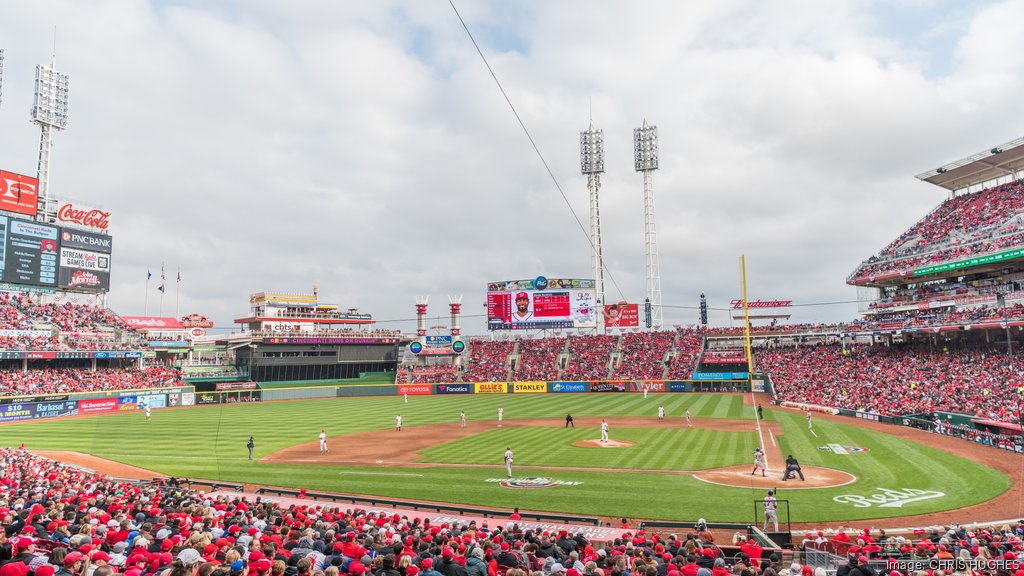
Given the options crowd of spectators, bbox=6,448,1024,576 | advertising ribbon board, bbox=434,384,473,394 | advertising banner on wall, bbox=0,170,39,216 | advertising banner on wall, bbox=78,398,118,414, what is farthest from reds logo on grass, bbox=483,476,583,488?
advertising banner on wall, bbox=0,170,39,216

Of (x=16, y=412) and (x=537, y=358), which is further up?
(x=537, y=358)

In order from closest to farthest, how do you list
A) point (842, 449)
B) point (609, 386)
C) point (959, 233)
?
point (842, 449), point (959, 233), point (609, 386)

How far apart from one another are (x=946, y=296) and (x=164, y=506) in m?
59.8

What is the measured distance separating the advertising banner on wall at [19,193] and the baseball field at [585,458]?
1010 inches

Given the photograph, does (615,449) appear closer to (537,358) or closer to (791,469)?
(791,469)

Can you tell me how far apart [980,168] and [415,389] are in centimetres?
6817

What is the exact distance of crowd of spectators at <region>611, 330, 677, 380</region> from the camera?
70250 mm

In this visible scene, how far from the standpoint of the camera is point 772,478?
76.6 feet

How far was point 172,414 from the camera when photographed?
52.9m

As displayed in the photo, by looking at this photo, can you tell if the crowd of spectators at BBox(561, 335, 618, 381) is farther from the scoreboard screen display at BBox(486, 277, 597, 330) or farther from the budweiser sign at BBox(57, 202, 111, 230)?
the budweiser sign at BBox(57, 202, 111, 230)

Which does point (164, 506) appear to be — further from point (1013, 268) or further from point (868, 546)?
point (1013, 268)

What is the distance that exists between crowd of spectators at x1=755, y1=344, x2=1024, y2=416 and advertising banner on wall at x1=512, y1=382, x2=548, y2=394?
2592 cm

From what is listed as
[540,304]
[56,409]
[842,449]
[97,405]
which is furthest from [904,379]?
[56,409]

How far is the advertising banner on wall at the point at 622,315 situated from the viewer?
77188mm
